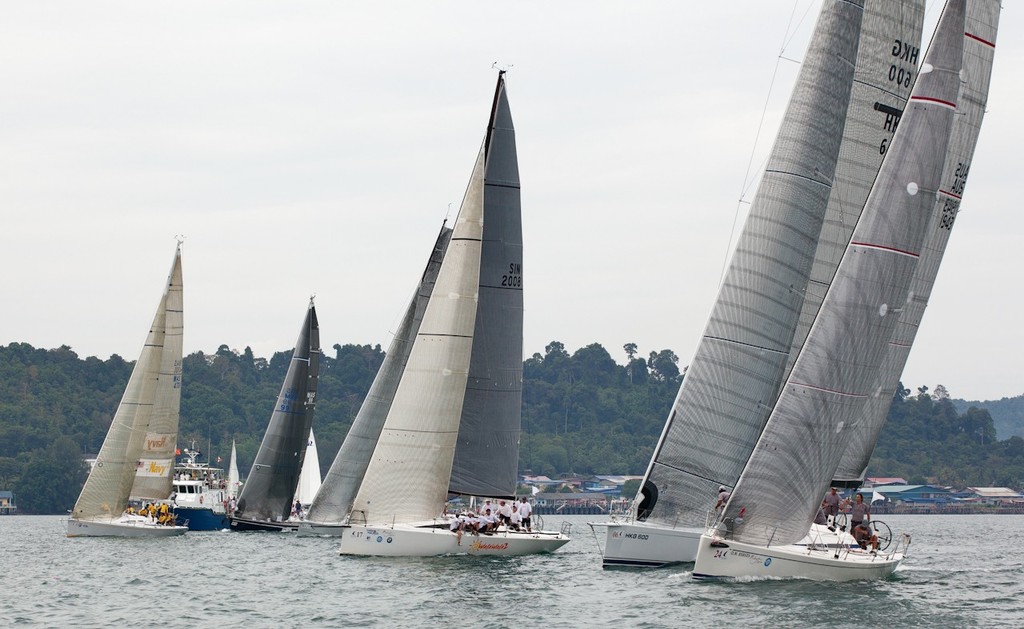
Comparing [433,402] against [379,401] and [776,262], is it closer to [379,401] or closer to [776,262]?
[776,262]

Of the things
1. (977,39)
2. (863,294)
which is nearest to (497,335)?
(863,294)

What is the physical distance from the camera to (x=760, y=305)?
110ft

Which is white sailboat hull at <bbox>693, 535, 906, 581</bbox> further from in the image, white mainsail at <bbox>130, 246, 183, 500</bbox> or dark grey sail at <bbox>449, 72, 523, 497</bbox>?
white mainsail at <bbox>130, 246, 183, 500</bbox>

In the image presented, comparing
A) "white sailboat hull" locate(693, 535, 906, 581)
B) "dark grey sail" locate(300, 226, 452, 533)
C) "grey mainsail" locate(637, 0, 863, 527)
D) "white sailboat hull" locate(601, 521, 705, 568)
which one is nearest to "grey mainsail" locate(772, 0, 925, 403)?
"grey mainsail" locate(637, 0, 863, 527)

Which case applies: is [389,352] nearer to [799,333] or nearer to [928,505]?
[799,333]

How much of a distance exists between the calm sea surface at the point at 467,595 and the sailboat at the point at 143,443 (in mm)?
9454

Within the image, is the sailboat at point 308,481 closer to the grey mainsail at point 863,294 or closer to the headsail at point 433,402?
the headsail at point 433,402

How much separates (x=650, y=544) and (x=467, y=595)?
4691mm

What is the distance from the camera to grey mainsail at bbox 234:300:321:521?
58406 millimetres

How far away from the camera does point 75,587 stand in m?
34.1

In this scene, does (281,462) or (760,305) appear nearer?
(760,305)

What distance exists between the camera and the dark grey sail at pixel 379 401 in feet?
162

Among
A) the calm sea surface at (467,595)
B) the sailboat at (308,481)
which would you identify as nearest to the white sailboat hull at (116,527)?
the calm sea surface at (467,595)

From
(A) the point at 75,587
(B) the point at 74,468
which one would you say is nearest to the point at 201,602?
(A) the point at 75,587
